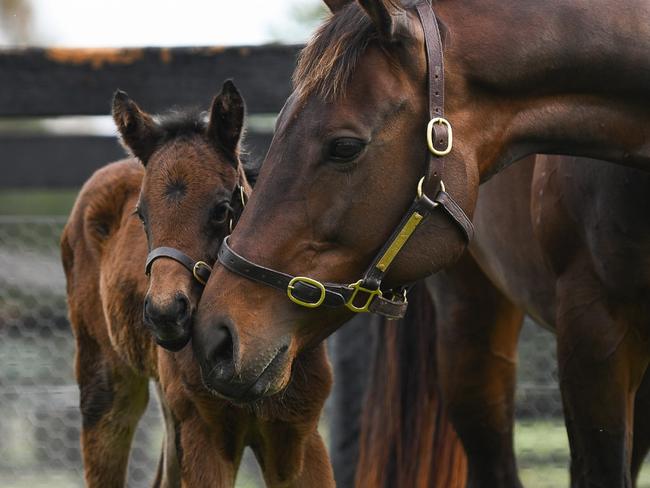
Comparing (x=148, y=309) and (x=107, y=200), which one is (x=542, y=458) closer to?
(x=107, y=200)

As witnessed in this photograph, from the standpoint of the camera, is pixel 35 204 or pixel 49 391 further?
pixel 35 204

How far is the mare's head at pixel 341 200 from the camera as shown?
2.15 m

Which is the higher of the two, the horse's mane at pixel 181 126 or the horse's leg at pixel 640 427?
the horse's leg at pixel 640 427

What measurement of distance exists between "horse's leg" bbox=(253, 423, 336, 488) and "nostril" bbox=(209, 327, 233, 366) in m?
0.87

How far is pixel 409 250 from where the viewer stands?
2174 millimetres

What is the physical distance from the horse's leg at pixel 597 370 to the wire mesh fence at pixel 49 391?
7.86ft

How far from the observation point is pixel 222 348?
2.14 m

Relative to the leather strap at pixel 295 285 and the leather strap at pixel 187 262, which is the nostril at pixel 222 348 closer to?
the leather strap at pixel 295 285

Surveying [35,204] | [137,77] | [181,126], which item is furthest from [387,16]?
[35,204]

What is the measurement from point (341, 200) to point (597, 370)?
3.10 feet

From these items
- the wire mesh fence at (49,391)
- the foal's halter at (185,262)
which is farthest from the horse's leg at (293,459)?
the wire mesh fence at (49,391)

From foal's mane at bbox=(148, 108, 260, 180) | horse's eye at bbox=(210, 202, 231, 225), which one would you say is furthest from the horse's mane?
horse's eye at bbox=(210, 202, 231, 225)

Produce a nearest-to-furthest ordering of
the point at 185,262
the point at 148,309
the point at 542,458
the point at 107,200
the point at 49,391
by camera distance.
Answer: the point at 148,309 < the point at 185,262 < the point at 107,200 < the point at 49,391 < the point at 542,458

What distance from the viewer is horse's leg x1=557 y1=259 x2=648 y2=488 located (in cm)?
271
